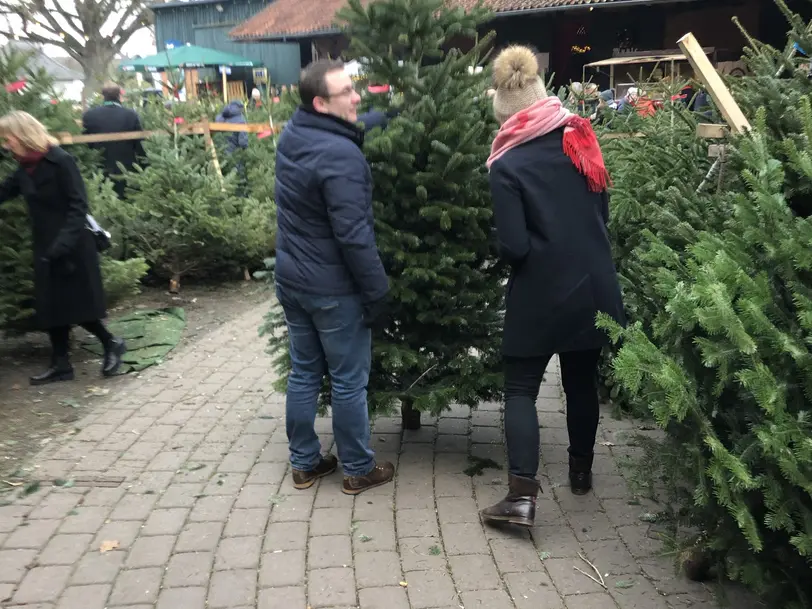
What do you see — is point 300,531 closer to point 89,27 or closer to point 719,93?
point 719,93

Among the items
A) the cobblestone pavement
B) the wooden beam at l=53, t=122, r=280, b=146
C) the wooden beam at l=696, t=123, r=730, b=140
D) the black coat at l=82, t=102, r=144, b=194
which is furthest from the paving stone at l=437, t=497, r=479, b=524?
the black coat at l=82, t=102, r=144, b=194

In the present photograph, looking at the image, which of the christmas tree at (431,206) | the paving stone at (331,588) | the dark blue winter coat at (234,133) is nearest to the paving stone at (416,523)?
the paving stone at (331,588)

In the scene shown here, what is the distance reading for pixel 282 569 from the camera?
132 inches

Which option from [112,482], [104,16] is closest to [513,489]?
[112,482]

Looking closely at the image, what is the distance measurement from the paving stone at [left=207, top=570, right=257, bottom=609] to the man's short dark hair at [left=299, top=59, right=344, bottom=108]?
2.07 metres

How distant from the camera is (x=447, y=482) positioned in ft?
13.6

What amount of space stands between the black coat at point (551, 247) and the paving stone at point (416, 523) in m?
0.91

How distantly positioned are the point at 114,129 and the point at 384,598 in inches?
319

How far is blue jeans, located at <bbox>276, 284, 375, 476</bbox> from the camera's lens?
371cm

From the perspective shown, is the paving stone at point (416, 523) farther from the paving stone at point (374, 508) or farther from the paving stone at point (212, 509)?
the paving stone at point (212, 509)

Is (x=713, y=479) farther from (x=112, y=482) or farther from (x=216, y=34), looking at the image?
(x=216, y=34)

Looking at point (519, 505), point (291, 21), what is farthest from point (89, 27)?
point (519, 505)

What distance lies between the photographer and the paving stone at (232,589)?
123 inches

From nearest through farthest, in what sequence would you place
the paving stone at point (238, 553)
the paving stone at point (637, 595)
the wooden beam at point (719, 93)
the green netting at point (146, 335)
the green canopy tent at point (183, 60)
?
the wooden beam at point (719, 93) → the paving stone at point (637, 595) → the paving stone at point (238, 553) → the green netting at point (146, 335) → the green canopy tent at point (183, 60)
